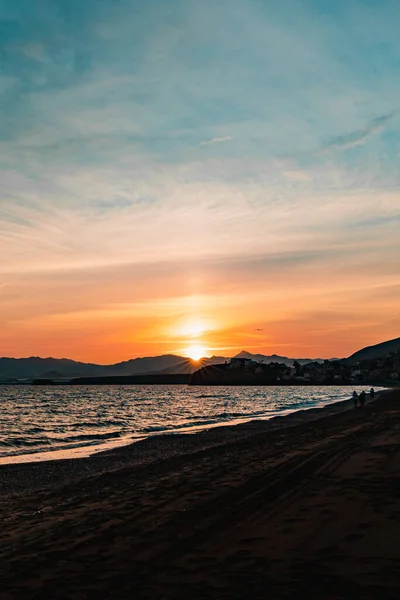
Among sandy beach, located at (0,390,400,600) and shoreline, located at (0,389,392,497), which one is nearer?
sandy beach, located at (0,390,400,600)

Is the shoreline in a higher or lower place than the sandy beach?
lower

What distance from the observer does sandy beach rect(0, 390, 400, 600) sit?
320 inches

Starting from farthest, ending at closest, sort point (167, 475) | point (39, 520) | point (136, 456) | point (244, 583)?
point (136, 456), point (167, 475), point (39, 520), point (244, 583)

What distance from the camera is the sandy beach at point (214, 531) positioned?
26.7 ft

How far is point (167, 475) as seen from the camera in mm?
19594

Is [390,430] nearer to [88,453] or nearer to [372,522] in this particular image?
[88,453]

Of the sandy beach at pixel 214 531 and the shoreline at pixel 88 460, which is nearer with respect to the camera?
the sandy beach at pixel 214 531

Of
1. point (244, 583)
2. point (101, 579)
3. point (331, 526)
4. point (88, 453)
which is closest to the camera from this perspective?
point (244, 583)

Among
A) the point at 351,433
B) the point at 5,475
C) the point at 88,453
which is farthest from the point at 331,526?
the point at 88,453

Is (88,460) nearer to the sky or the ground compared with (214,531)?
nearer to the ground

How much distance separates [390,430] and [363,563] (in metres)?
22.9

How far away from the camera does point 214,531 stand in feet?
35.7

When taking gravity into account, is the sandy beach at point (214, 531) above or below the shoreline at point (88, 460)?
above

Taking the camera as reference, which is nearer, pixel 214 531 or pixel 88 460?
pixel 214 531
